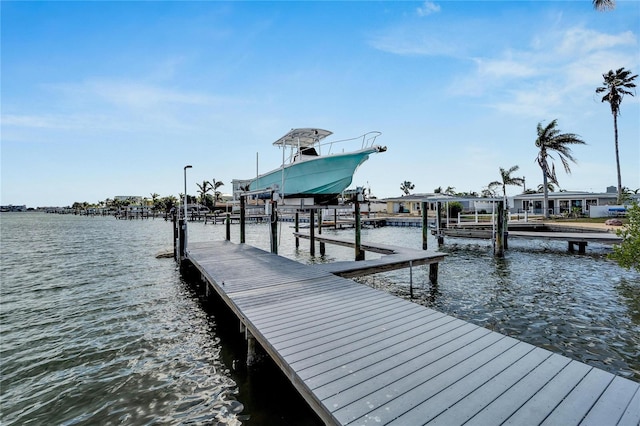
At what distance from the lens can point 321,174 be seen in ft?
46.0

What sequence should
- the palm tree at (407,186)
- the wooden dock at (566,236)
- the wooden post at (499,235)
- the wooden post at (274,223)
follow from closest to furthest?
the wooden post at (274,223), the wooden dock at (566,236), the wooden post at (499,235), the palm tree at (407,186)

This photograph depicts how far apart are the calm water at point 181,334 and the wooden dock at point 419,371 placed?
1.24 m

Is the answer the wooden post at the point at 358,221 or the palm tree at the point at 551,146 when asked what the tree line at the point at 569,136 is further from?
the wooden post at the point at 358,221

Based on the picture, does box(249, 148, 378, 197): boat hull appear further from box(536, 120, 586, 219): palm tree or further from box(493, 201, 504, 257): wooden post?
box(536, 120, 586, 219): palm tree

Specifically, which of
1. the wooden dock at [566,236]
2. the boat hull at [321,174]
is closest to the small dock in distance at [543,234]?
the wooden dock at [566,236]

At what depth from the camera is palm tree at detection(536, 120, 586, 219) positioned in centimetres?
3706

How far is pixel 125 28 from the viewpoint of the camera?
12.1 meters

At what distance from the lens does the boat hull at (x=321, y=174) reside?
13256 mm

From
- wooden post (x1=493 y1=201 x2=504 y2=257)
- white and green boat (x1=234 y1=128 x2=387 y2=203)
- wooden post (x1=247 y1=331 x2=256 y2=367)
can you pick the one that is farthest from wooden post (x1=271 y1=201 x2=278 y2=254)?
wooden post (x1=493 y1=201 x2=504 y2=257)

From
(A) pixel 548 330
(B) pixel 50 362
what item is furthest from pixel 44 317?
(A) pixel 548 330

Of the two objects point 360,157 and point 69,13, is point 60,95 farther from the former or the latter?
point 360,157

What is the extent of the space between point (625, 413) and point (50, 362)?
9.51 m

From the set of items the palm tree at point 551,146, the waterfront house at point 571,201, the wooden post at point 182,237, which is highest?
the palm tree at point 551,146

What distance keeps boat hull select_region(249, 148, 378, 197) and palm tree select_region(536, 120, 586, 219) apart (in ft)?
114
